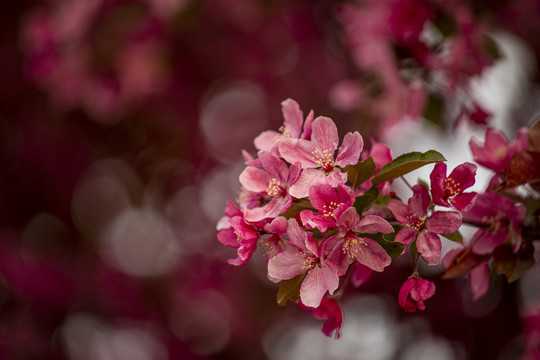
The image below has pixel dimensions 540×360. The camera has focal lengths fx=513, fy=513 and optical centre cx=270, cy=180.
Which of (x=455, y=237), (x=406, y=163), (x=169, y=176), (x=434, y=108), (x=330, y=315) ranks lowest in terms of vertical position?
(x=169, y=176)

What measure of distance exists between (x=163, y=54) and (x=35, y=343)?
4.51ft

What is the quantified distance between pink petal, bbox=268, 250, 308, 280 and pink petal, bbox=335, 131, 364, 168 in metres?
0.14

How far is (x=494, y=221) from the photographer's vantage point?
0.80 meters

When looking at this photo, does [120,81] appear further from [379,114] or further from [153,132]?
[379,114]

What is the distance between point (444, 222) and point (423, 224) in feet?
0.09

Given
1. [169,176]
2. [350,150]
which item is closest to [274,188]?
[350,150]

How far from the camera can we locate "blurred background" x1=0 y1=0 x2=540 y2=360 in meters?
1.97

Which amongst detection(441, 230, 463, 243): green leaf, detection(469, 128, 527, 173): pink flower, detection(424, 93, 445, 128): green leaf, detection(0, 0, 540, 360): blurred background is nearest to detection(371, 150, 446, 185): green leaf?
detection(441, 230, 463, 243): green leaf

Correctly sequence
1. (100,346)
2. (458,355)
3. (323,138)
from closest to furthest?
(323,138), (458,355), (100,346)

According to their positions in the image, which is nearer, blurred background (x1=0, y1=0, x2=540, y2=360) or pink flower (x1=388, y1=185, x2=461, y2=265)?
pink flower (x1=388, y1=185, x2=461, y2=265)

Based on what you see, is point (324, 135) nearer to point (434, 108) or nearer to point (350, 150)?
point (350, 150)

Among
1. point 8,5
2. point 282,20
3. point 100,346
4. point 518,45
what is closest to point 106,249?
point 100,346

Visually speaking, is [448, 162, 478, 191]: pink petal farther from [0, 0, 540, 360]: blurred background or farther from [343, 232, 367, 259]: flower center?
[0, 0, 540, 360]: blurred background

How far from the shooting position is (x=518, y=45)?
196cm
